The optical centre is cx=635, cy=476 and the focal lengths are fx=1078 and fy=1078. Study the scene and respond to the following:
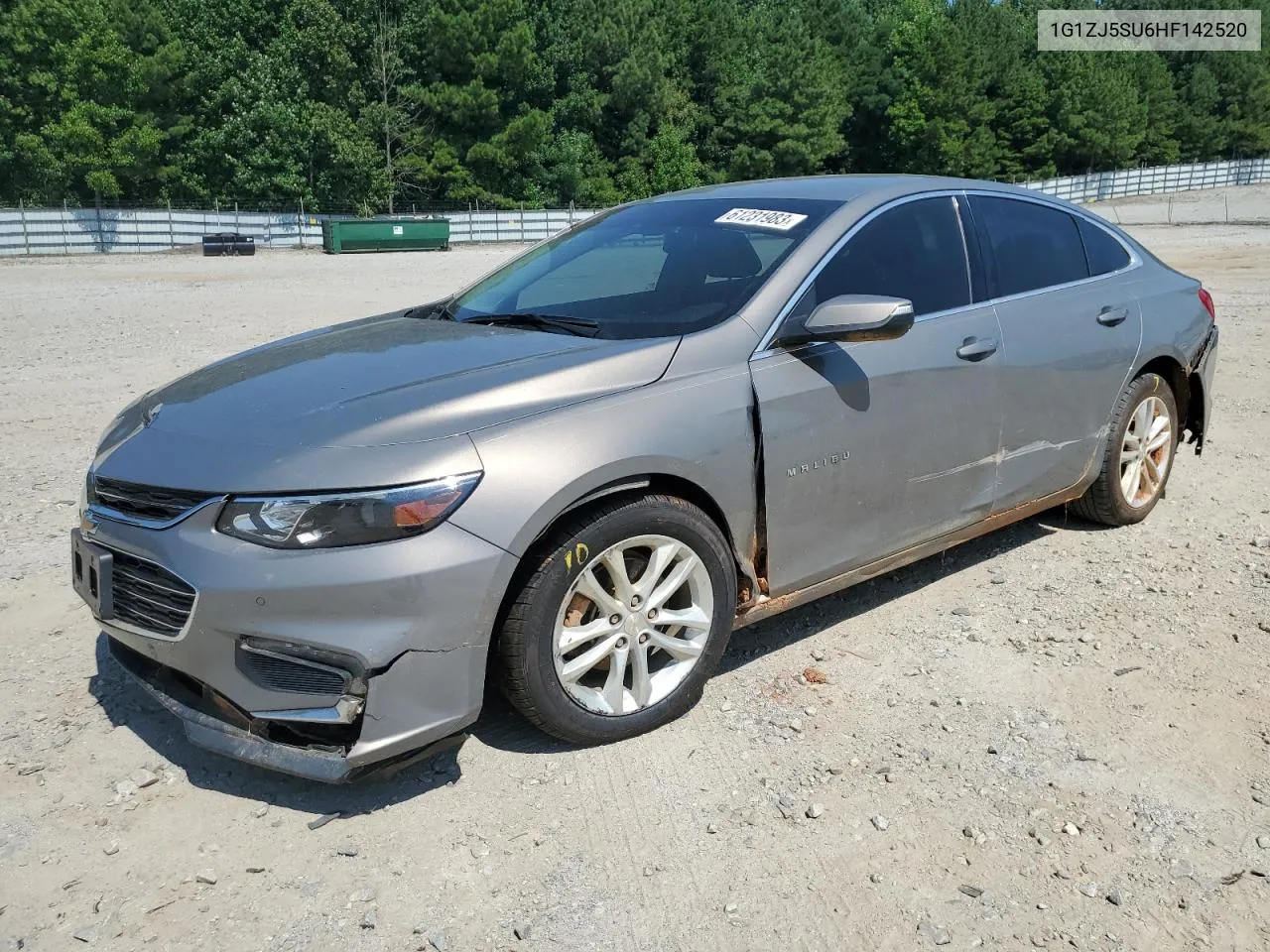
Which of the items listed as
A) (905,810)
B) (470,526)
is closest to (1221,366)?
(905,810)

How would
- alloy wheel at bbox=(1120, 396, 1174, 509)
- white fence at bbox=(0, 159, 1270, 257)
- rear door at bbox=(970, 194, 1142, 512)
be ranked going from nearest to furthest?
rear door at bbox=(970, 194, 1142, 512)
alloy wheel at bbox=(1120, 396, 1174, 509)
white fence at bbox=(0, 159, 1270, 257)

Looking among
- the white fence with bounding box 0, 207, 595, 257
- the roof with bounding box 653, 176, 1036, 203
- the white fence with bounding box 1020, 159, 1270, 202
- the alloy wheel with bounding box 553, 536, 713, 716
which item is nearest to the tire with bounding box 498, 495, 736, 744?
the alloy wheel with bounding box 553, 536, 713, 716

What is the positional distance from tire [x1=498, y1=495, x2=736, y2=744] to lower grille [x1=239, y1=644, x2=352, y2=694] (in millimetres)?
478

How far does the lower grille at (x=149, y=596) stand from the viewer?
290cm

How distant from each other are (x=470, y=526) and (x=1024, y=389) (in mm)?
2521

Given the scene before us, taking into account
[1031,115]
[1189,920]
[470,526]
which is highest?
[1031,115]

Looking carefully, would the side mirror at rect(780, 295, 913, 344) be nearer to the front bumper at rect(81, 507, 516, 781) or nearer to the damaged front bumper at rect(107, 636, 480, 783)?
the front bumper at rect(81, 507, 516, 781)

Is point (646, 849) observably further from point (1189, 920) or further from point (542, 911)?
point (1189, 920)

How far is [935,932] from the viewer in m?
2.55

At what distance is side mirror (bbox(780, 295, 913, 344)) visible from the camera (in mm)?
3450

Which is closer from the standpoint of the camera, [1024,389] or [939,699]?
[939,699]

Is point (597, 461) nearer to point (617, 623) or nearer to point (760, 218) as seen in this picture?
point (617, 623)

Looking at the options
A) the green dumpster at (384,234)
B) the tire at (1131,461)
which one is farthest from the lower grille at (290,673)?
the green dumpster at (384,234)

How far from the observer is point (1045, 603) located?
4441 millimetres
